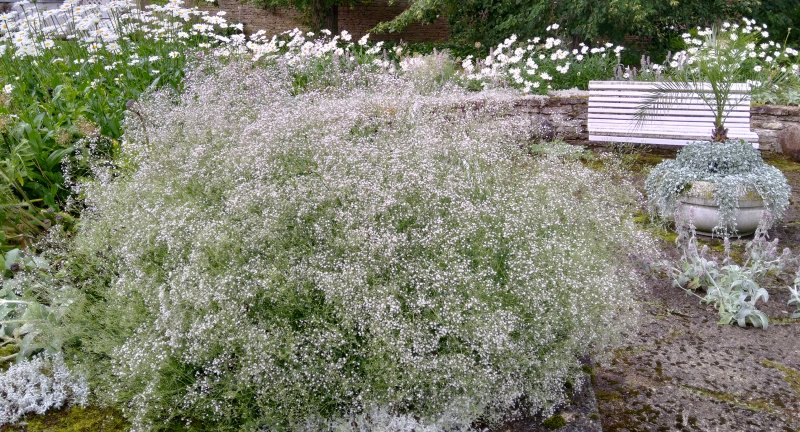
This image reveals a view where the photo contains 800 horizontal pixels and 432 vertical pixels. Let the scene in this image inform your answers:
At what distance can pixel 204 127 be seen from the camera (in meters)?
3.73

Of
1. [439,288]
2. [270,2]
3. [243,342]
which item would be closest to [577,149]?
[439,288]

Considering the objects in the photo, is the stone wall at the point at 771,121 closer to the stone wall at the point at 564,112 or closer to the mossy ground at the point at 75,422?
the stone wall at the point at 564,112

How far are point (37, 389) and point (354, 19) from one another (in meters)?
15.2

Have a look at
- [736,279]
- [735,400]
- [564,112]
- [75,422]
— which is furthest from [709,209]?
[75,422]

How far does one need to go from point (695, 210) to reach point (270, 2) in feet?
37.5

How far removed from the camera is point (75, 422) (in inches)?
105

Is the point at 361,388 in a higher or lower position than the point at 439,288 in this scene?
lower

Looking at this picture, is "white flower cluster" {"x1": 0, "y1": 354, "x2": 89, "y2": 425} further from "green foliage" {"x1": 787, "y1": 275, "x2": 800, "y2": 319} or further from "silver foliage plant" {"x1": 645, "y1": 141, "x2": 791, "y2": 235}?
"silver foliage plant" {"x1": 645, "y1": 141, "x2": 791, "y2": 235}

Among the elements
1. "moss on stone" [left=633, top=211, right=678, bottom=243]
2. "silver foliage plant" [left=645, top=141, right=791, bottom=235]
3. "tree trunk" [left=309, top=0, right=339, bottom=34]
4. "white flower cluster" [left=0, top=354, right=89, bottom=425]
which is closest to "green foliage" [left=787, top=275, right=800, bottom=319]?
"silver foliage plant" [left=645, top=141, right=791, bottom=235]

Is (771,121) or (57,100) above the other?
(57,100)

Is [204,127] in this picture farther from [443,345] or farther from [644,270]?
[644,270]

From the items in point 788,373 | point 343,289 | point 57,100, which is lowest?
A: point 788,373

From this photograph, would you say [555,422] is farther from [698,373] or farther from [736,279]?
[736,279]

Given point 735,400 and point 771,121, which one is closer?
point 735,400
